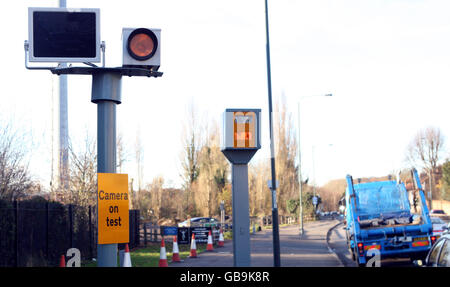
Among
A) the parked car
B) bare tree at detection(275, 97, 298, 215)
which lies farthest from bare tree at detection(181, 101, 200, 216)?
the parked car

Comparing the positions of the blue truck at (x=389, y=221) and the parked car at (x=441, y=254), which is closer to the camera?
the parked car at (x=441, y=254)

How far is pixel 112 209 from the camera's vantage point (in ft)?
20.1

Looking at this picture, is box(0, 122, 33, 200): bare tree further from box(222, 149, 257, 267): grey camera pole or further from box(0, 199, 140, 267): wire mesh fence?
box(222, 149, 257, 267): grey camera pole

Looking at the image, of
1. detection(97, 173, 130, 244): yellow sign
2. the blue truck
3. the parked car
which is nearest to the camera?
detection(97, 173, 130, 244): yellow sign

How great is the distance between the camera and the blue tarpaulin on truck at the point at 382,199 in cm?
1712

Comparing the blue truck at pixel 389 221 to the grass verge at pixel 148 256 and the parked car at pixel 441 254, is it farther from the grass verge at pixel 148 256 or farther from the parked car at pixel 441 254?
the parked car at pixel 441 254

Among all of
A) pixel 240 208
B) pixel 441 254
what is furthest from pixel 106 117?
pixel 441 254

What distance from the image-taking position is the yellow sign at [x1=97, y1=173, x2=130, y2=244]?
607 cm

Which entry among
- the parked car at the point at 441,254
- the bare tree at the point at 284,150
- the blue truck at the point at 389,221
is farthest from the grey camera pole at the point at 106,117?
the bare tree at the point at 284,150

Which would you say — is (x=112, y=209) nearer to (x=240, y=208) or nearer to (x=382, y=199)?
(x=240, y=208)

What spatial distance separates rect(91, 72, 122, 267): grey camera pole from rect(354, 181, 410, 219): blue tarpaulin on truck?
40.0 feet

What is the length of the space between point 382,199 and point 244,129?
1171 cm

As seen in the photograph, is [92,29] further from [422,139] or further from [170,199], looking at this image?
[422,139]
